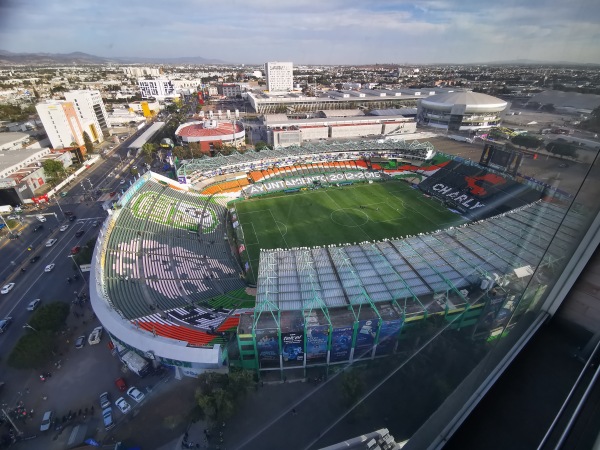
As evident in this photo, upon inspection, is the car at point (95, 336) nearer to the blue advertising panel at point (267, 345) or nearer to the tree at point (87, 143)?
the blue advertising panel at point (267, 345)

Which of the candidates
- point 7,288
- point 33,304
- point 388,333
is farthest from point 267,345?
point 7,288

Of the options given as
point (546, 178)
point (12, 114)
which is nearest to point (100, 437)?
point (546, 178)

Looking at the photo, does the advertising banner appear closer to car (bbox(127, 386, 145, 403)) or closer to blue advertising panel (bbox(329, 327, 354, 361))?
blue advertising panel (bbox(329, 327, 354, 361))

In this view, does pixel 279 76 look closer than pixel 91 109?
No

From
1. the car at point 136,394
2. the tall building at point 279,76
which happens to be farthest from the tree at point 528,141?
the tall building at point 279,76

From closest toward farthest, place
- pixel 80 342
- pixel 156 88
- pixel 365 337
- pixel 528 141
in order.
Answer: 1. pixel 528 141
2. pixel 365 337
3. pixel 80 342
4. pixel 156 88

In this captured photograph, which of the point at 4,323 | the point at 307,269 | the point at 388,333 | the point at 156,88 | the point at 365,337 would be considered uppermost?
the point at 307,269

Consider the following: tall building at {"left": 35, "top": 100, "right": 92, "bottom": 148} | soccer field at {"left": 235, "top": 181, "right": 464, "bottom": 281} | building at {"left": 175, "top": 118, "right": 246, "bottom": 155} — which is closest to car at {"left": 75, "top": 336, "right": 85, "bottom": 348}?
soccer field at {"left": 235, "top": 181, "right": 464, "bottom": 281}

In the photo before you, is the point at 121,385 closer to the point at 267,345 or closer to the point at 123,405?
the point at 123,405
